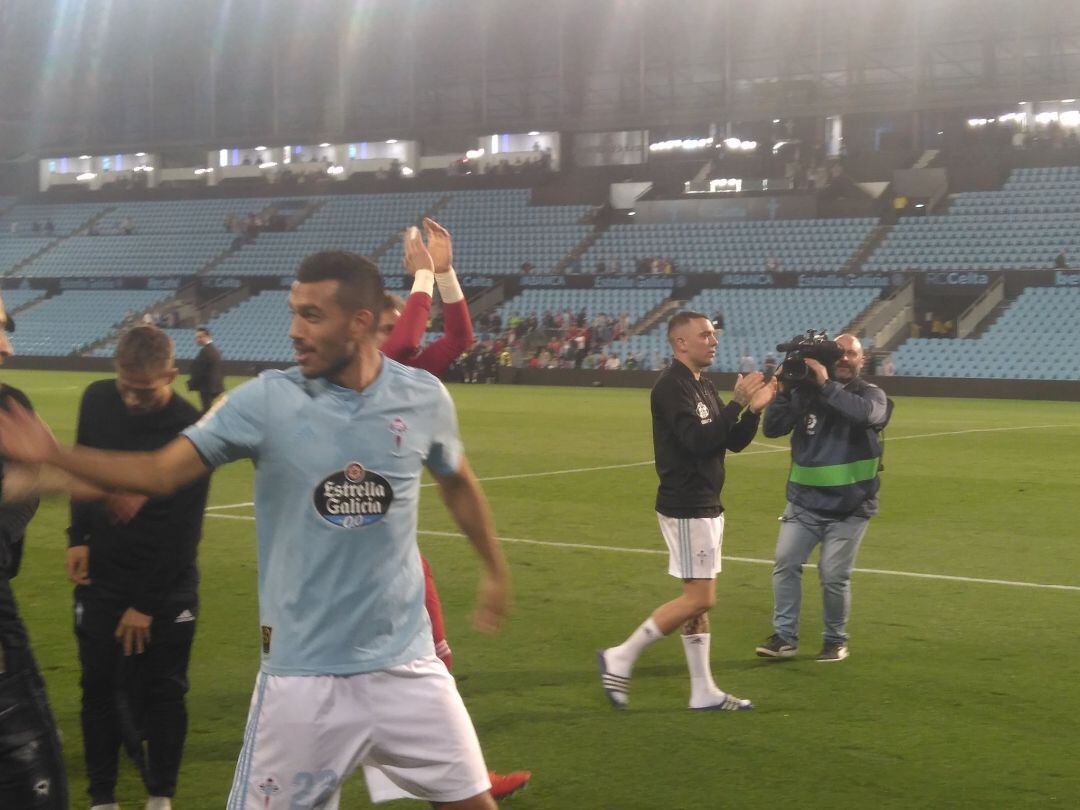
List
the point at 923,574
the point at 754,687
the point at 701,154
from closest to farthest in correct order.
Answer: the point at 754,687 < the point at 923,574 < the point at 701,154

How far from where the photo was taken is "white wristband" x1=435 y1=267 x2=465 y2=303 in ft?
18.4

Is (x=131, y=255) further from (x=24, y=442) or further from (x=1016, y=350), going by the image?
(x=24, y=442)

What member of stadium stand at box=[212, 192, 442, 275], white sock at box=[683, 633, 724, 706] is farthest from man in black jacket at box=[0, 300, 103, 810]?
stadium stand at box=[212, 192, 442, 275]

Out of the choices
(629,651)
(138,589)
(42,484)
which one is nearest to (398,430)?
(42,484)

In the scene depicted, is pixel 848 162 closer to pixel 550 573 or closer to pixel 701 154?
pixel 701 154

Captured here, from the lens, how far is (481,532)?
4.09 metres

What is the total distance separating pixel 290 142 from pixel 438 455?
60419 mm

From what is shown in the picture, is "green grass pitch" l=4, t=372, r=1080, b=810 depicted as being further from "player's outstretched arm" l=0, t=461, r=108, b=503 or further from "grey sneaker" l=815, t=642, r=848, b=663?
"player's outstretched arm" l=0, t=461, r=108, b=503

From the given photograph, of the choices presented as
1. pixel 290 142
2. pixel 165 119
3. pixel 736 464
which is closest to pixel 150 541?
pixel 736 464

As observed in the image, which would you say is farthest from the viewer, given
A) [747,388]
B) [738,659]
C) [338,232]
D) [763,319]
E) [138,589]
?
[338,232]

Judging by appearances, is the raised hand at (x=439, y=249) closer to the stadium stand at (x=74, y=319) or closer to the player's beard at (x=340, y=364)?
the player's beard at (x=340, y=364)

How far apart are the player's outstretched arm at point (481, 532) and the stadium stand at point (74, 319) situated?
168 ft

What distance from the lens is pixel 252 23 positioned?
201 feet

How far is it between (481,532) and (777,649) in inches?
182
